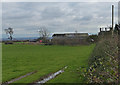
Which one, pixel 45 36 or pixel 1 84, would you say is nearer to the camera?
pixel 1 84

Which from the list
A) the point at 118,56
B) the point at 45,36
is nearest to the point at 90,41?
the point at 45,36

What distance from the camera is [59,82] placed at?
7.21 metres

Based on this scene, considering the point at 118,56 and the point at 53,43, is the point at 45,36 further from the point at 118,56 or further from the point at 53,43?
the point at 118,56

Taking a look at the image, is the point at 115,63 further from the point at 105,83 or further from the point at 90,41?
the point at 90,41

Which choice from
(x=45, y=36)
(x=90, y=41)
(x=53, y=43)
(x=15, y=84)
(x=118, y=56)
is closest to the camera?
(x=118, y=56)

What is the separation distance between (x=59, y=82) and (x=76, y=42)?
3661cm

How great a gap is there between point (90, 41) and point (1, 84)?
36.7 m

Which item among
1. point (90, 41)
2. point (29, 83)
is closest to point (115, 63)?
point (29, 83)

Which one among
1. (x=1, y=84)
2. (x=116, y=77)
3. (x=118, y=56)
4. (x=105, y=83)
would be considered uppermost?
(x=118, y=56)

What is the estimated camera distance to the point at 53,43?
47188mm

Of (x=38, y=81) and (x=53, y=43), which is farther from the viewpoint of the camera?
(x=53, y=43)

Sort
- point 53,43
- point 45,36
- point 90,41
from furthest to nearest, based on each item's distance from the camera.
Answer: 1. point 45,36
2. point 53,43
3. point 90,41

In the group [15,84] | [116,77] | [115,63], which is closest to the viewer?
[116,77]

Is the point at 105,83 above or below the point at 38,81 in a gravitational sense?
above
